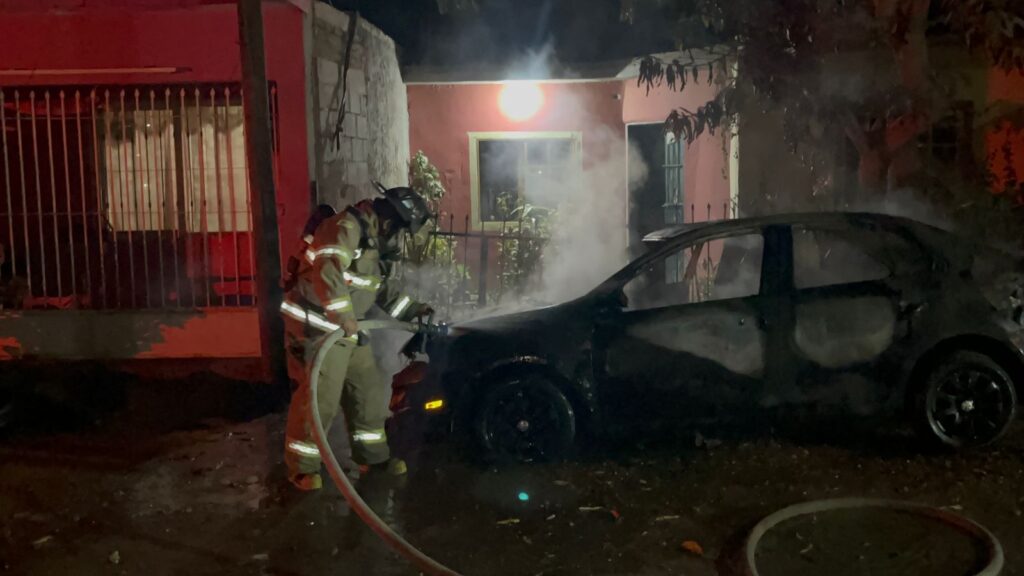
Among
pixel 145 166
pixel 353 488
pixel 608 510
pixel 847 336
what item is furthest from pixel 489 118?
pixel 353 488

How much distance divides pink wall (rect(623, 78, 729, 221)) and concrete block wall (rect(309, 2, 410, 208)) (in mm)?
3094

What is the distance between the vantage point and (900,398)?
232 inches

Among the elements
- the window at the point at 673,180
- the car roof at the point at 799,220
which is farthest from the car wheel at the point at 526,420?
the window at the point at 673,180

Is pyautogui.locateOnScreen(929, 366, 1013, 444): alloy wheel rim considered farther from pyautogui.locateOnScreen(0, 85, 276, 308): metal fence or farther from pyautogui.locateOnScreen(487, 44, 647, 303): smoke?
pyautogui.locateOnScreen(487, 44, 647, 303): smoke

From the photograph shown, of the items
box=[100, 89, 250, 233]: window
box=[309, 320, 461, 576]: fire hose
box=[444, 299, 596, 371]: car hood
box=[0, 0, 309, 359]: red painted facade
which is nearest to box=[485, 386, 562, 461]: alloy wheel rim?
box=[444, 299, 596, 371]: car hood

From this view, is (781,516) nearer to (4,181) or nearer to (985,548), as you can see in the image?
(985,548)

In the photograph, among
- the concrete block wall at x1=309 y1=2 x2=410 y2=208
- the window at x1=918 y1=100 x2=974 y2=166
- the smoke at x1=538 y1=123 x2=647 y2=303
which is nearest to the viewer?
the concrete block wall at x1=309 y1=2 x2=410 y2=208

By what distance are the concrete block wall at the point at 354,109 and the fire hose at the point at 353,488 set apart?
3375 mm

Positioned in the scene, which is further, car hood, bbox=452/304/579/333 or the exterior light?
the exterior light

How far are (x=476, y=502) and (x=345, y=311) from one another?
51.7 inches

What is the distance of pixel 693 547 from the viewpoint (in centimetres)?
474

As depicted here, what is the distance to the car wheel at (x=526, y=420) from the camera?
19.2 ft

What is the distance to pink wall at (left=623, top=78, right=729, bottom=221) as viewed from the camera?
37.9 ft

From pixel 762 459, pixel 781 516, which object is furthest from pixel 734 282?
pixel 781 516
